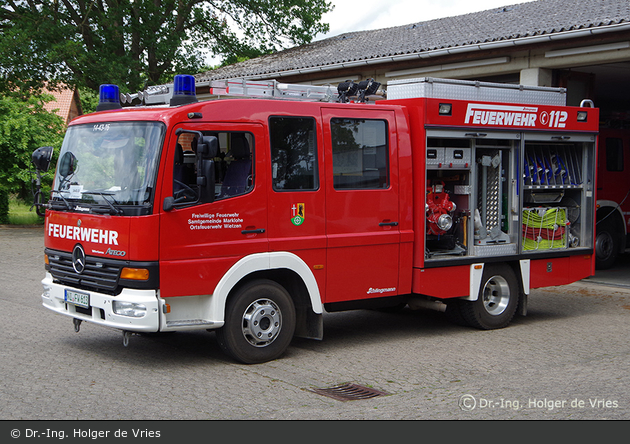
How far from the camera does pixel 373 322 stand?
973cm

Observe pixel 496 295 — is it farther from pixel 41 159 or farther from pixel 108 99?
pixel 41 159

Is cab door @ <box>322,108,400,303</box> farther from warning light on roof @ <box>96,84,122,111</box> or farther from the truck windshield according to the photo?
warning light on roof @ <box>96,84,122,111</box>

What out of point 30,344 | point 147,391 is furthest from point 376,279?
point 30,344

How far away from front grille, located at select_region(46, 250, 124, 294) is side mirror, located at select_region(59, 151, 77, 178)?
82 centimetres

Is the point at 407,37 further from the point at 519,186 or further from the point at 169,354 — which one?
the point at 169,354

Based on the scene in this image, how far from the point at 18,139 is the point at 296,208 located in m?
18.6

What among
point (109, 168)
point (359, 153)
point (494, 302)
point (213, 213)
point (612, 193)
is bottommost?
point (494, 302)

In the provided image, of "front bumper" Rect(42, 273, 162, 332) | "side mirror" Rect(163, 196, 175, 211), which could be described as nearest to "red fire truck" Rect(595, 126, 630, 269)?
"side mirror" Rect(163, 196, 175, 211)

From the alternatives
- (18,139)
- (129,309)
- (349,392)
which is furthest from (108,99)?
(18,139)

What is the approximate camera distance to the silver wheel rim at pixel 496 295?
9195 mm

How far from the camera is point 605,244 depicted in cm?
1569

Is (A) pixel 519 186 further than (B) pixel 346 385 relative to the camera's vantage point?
Yes

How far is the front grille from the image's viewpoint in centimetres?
678

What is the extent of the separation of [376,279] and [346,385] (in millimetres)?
1772
